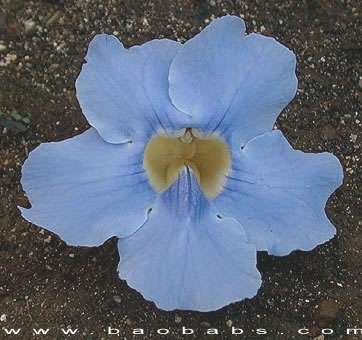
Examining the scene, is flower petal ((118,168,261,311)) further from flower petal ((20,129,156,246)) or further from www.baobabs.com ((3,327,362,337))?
www.baobabs.com ((3,327,362,337))

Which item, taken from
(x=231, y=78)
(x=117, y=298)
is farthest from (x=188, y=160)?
(x=117, y=298)

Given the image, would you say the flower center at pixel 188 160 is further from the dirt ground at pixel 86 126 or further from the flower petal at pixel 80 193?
the dirt ground at pixel 86 126

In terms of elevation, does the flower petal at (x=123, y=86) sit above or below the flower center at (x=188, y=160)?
above

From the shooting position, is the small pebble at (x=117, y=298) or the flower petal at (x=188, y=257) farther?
the small pebble at (x=117, y=298)

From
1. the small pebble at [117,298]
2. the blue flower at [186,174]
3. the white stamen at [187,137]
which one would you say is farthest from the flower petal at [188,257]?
the small pebble at [117,298]

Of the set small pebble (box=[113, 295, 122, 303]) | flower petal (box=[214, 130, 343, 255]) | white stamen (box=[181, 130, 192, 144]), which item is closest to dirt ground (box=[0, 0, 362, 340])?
small pebble (box=[113, 295, 122, 303])

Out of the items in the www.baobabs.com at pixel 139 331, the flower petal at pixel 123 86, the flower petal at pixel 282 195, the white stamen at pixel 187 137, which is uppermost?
the flower petal at pixel 123 86

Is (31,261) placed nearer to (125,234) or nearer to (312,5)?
(125,234)
